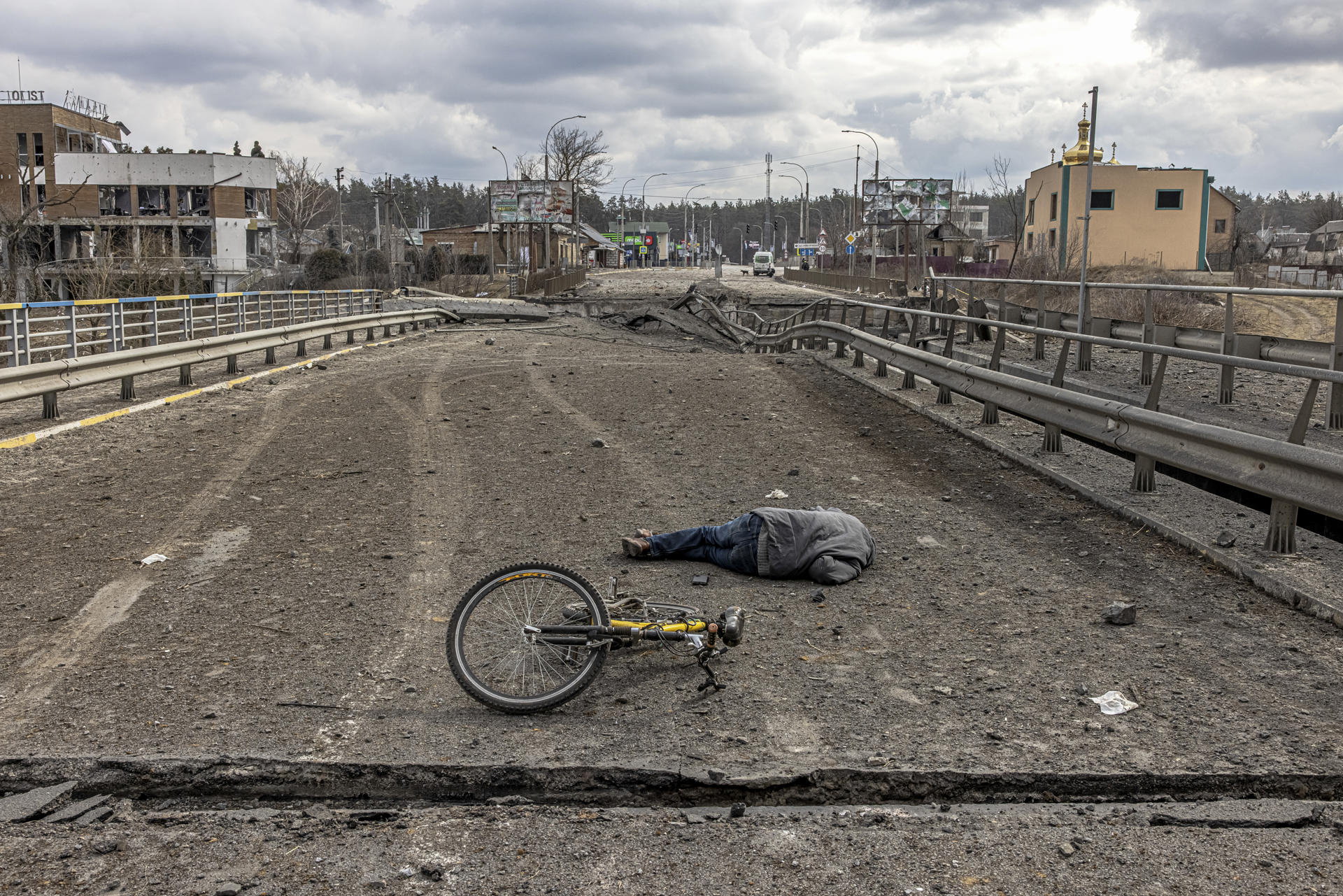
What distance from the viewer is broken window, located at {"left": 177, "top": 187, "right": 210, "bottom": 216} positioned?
89.7 metres


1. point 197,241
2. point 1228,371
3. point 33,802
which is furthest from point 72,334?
point 197,241

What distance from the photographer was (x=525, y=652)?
5012mm

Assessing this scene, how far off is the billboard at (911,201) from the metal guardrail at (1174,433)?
228 ft

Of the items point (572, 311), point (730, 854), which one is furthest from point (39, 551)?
point (572, 311)

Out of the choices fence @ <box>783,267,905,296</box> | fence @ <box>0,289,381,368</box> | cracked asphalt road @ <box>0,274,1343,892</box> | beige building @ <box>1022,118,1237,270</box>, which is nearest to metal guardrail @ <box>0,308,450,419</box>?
fence @ <box>0,289,381,368</box>

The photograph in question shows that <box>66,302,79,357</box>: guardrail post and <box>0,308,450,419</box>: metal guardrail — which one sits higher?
<box>66,302,79,357</box>: guardrail post

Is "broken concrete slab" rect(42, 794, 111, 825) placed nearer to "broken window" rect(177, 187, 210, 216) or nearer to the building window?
the building window

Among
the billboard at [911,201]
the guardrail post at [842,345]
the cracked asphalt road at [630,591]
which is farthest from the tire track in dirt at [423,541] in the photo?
the billboard at [911,201]

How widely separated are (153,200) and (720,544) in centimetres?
9546

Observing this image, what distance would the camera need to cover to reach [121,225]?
253 feet

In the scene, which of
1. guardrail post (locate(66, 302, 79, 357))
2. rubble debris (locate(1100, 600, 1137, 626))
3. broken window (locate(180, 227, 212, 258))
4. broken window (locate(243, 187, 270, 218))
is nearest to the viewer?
rubble debris (locate(1100, 600, 1137, 626))

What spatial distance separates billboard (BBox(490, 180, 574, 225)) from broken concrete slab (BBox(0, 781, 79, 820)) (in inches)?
3290

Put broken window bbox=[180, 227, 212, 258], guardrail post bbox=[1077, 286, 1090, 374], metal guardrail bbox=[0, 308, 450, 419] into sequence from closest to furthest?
metal guardrail bbox=[0, 308, 450, 419] < guardrail post bbox=[1077, 286, 1090, 374] < broken window bbox=[180, 227, 212, 258]

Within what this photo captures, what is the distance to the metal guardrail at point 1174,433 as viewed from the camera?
6344 mm
